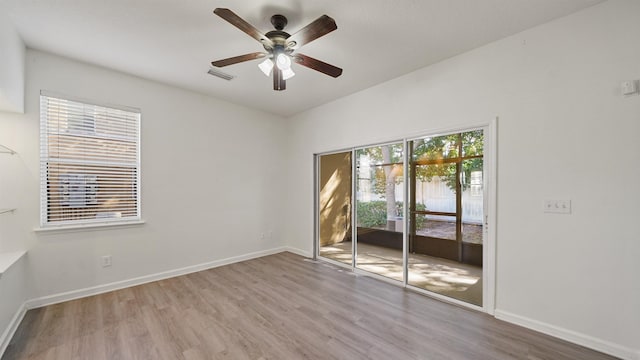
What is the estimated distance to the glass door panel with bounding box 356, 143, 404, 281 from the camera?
3670 mm

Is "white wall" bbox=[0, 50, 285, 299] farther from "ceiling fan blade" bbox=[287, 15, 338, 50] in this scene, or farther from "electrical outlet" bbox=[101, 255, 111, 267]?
"ceiling fan blade" bbox=[287, 15, 338, 50]

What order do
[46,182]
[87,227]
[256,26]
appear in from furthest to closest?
[87,227] → [46,182] → [256,26]

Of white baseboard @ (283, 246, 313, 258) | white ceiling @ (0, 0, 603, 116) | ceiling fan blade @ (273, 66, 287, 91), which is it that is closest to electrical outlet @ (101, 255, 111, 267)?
white ceiling @ (0, 0, 603, 116)

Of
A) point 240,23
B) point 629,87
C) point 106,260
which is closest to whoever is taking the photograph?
point 240,23

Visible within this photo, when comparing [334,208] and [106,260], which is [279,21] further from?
[106,260]

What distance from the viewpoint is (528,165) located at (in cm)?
242

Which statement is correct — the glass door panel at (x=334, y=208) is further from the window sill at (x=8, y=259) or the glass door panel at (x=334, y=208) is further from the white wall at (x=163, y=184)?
the window sill at (x=8, y=259)

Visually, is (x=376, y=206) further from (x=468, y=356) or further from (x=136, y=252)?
(x=136, y=252)

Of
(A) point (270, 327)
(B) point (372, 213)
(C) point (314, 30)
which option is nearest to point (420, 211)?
(B) point (372, 213)

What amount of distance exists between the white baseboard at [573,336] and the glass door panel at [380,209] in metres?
1.29

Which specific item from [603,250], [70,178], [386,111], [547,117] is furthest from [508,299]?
[70,178]

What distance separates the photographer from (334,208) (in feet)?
15.6

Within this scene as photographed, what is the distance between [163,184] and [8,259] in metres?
1.61

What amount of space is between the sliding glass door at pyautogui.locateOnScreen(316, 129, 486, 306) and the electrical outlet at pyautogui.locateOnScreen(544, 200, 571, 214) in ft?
1.70
